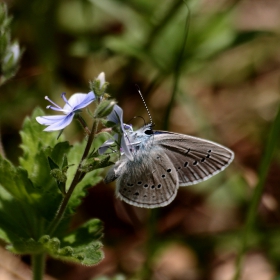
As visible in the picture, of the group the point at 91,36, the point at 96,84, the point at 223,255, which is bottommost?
the point at 223,255

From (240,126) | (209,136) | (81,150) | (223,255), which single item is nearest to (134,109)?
(209,136)

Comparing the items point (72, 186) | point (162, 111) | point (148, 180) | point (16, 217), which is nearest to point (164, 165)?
point (148, 180)

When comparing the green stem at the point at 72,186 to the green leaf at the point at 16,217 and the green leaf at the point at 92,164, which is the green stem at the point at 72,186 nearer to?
the green leaf at the point at 92,164

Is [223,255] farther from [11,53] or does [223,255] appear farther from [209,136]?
[11,53]

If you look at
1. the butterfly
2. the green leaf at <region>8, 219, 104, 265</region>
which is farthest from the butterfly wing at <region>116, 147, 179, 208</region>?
the green leaf at <region>8, 219, 104, 265</region>

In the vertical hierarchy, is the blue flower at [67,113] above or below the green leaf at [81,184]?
above

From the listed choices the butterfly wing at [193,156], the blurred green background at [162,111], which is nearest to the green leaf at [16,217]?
the butterfly wing at [193,156]

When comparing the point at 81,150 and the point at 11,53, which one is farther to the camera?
the point at 11,53

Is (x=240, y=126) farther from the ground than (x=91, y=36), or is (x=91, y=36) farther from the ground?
(x=91, y=36)
